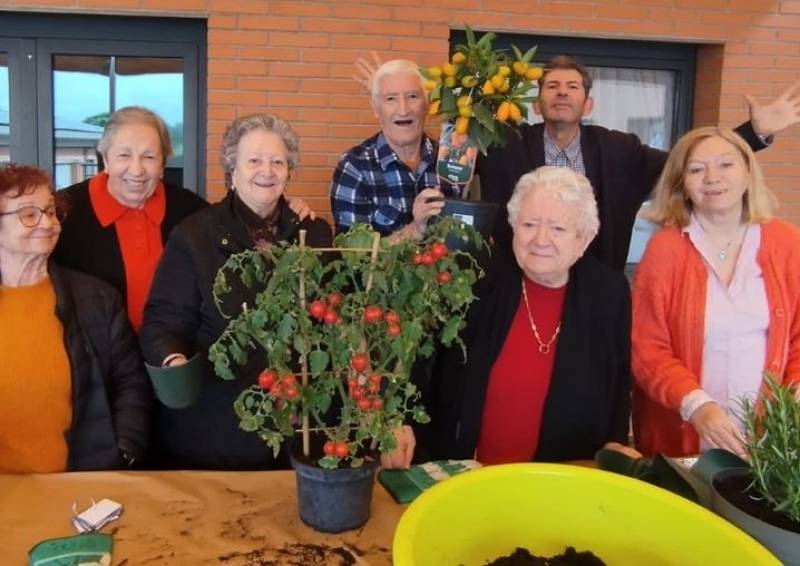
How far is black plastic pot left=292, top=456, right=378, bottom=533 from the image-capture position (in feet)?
4.03

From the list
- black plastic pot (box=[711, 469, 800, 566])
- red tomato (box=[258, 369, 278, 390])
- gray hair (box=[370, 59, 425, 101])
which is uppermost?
gray hair (box=[370, 59, 425, 101])

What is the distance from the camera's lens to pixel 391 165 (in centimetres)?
246

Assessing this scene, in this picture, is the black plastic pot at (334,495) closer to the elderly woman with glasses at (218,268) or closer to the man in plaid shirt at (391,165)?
the elderly woman with glasses at (218,268)

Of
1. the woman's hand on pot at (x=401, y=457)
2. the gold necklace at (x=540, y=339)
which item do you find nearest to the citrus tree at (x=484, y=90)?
the gold necklace at (x=540, y=339)

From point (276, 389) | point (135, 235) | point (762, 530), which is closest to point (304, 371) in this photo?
point (276, 389)

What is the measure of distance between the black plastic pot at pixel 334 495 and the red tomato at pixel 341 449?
0.14 ft

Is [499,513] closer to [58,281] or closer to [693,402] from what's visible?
[693,402]

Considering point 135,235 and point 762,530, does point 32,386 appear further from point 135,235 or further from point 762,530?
point 762,530

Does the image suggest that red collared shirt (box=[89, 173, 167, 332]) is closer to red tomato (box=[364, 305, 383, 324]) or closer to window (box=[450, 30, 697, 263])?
red tomato (box=[364, 305, 383, 324])

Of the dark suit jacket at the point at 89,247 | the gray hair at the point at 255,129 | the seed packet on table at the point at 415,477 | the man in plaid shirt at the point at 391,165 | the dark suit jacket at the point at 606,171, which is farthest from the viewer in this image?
the dark suit jacket at the point at 606,171

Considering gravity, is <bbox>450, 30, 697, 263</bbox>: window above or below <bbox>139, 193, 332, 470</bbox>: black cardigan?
above

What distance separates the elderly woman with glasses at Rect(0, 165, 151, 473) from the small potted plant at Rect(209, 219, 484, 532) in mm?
826

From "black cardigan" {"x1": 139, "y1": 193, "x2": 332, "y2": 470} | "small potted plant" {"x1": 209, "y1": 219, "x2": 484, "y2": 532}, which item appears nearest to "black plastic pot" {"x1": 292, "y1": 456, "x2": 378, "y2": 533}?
"small potted plant" {"x1": 209, "y1": 219, "x2": 484, "y2": 532}

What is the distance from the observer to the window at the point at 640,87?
13.1ft
